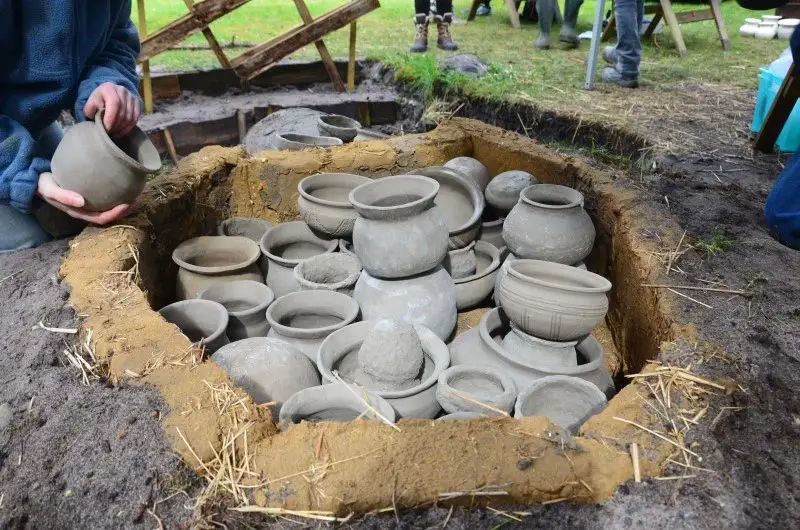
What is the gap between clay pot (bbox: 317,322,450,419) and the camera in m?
2.39

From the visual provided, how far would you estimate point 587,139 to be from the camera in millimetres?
4711

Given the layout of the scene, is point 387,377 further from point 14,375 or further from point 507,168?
point 507,168

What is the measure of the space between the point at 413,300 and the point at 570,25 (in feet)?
24.2

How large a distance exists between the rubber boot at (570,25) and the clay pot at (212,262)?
687 centimetres

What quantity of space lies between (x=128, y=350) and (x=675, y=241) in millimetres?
2561

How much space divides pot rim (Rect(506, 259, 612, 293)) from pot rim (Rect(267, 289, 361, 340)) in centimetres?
83

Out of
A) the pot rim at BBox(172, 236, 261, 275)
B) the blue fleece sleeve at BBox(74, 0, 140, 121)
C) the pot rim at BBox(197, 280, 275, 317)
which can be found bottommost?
the pot rim at BBox(197, 280, 275, 317)

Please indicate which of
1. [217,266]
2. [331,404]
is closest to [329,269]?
[217,266]

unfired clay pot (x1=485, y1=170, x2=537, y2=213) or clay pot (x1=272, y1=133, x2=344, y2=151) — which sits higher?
clay pot (x1=272, y1=133, x2=344, y2=151)

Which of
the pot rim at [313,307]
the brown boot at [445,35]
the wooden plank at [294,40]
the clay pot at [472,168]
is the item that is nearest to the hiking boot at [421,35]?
the brown boot at [445,35]

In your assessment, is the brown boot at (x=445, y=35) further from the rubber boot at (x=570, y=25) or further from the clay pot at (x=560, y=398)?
the clay pot at (x=560, y=398)

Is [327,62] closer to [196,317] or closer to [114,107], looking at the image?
[114,107]

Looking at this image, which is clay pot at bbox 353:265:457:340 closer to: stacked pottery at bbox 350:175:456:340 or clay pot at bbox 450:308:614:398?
stacked pottery at bbox 350:175:456:340

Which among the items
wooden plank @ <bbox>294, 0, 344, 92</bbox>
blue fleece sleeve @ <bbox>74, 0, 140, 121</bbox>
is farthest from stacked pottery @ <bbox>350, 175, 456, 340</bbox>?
wooden plank @ <bbox>294, 0, 344, 92</bbox>
